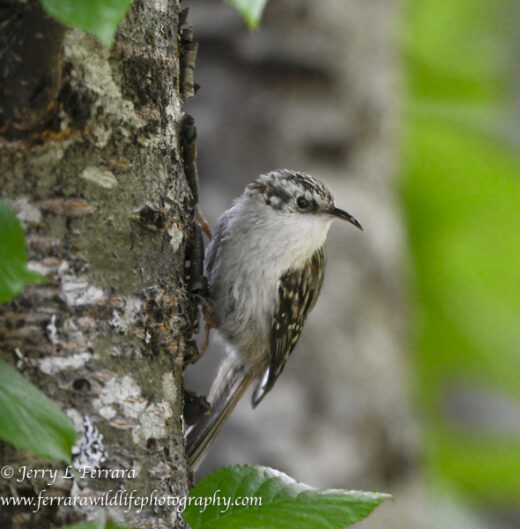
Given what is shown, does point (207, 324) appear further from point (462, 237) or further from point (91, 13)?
point (462, 237)

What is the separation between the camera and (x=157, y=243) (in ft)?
6.48

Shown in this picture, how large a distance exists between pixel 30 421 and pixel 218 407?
2.46 m

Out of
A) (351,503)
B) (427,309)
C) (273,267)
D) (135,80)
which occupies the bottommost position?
(351,503)

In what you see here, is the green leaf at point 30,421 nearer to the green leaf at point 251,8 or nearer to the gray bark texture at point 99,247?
the gray bark texture at point 99,247

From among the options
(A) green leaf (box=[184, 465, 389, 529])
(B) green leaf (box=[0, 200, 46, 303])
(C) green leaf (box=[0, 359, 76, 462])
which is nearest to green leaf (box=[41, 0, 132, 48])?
(B) green leaf (box=[0, 200, 46, 303])

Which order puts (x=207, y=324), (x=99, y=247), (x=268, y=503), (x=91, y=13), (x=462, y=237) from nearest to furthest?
(x=91, y=13) → (x=268, y=503) → (x=99, y=247) → (x=207, y=324) → (x=462, y=237)

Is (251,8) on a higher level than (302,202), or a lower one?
lower

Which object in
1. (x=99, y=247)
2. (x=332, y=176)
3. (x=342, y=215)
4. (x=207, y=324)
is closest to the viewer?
(x=99, y=247)

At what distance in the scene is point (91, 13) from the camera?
4.08 feet

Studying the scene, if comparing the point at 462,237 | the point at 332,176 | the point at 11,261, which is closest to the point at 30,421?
the point at 11,261

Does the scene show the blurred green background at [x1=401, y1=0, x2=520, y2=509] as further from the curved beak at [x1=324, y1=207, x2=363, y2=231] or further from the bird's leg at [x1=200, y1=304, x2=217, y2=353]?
the bird's leg at [x1=200, y1=304, x2=217, y2=353]

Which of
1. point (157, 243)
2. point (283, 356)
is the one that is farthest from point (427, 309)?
point (157, 243)

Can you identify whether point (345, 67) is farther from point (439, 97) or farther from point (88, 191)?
point (88, 191)

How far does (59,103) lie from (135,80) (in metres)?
0.24
